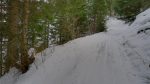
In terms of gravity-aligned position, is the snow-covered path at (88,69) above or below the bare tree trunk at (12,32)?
below

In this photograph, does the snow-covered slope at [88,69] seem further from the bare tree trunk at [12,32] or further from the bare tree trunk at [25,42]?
the bare tree trunk at [12,32]

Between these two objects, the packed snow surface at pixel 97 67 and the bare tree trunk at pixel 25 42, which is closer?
the packed snow surface at pixel 97 67

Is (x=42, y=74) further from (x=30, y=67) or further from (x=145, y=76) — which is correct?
(x=145, y=76)

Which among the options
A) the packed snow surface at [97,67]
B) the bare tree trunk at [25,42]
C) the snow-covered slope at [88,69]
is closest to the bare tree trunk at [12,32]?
the bare tree trunk at [25,42]

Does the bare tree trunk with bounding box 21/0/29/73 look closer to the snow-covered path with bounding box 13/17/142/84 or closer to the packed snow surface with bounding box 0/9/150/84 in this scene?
the packed snow surface with bounding box 0/9/150/84

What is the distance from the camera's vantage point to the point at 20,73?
12.0 meters

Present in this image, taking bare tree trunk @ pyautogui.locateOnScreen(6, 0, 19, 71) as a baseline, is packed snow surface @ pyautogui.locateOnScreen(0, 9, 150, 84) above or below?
below

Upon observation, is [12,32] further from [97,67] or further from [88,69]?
[97,67]

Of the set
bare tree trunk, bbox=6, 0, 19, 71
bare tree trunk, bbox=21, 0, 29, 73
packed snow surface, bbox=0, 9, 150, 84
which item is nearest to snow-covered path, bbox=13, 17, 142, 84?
packed snow surface, bbox=0, 9, 150, 84

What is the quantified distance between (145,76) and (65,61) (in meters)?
4.63

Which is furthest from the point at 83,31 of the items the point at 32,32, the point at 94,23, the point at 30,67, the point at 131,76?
the point at 131,76

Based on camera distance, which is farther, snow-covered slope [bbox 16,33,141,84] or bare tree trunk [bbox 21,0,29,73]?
bare tree trunk [bbox 21,0,29,73]

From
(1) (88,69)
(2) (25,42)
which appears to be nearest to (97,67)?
(1) (88,69)

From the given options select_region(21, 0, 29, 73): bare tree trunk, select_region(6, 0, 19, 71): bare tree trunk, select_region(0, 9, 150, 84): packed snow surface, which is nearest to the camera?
select_region(0, 9, 150, 84): packed snow surface
